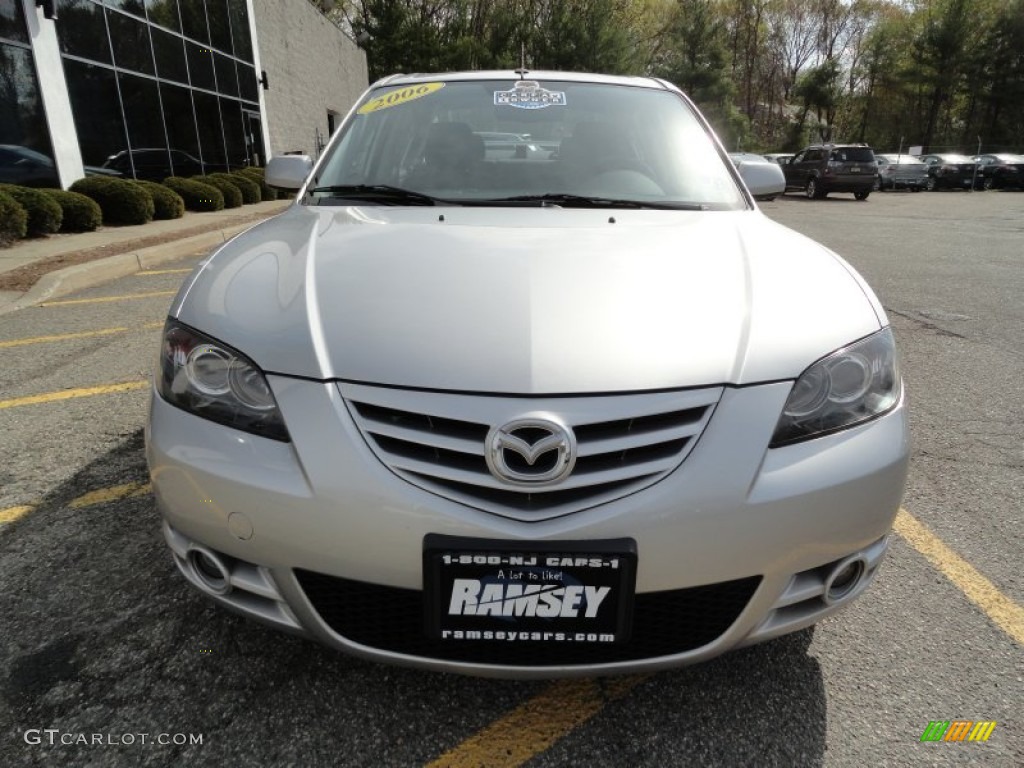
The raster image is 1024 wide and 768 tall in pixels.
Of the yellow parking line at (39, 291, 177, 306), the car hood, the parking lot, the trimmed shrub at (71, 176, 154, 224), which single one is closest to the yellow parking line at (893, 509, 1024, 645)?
the parking lot

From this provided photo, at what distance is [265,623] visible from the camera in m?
1.47

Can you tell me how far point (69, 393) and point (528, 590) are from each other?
3254 mm

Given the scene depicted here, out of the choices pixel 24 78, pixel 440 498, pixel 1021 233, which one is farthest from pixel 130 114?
pixel 1021 233

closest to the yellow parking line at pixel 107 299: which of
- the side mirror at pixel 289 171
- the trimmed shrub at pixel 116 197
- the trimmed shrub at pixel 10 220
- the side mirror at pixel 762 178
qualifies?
the trimmed shrub at pixel 10 220

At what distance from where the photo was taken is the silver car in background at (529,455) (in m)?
1.29

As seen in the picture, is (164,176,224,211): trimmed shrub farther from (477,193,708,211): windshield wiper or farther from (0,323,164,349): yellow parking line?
(477,193,708,211): windshield wiper

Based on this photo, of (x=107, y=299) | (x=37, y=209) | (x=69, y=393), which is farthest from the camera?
(x=37, y=209)

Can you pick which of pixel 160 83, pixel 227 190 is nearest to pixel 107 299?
pixel 227 190

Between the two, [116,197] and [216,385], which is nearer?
[216,385]

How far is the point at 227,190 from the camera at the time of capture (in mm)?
12984

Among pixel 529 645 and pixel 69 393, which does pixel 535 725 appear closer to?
pixel 529 645

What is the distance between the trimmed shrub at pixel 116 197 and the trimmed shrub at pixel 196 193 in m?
1.74

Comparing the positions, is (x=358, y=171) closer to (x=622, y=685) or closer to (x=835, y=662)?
(x=622, y=685)

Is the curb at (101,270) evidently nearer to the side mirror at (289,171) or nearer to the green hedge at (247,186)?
the side mirror at (289,171)
